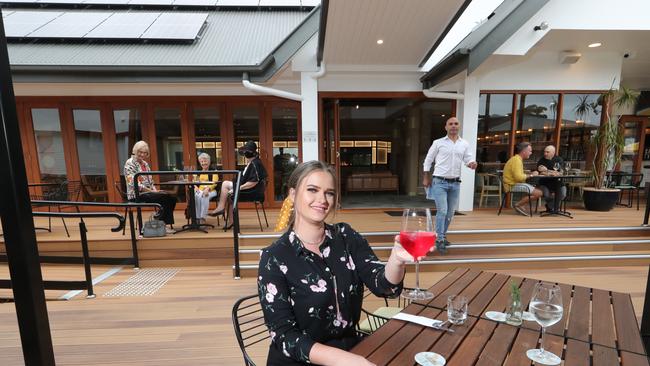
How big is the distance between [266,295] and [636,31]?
666cm

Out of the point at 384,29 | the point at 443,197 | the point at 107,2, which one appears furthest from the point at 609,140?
the point at 107,2

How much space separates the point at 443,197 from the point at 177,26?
6409 mm

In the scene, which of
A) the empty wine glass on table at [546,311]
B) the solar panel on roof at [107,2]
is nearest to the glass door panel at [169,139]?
the solar panel on roof at [107,2]

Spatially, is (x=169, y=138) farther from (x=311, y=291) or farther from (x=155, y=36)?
(x=311, y=291)

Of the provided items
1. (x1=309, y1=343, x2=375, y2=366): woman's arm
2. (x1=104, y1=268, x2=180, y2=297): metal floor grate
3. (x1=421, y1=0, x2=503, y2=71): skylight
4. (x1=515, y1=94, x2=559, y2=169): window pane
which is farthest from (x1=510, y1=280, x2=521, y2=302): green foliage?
(x1=515, y1=94, x2=559, y2=169): window pane

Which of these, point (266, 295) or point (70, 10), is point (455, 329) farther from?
point (70, 10)

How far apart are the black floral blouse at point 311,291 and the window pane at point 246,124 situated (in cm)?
520

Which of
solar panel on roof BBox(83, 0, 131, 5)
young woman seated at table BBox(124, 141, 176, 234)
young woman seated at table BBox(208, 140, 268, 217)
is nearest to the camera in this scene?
young woman seated at table BBox(124, 141, 176, 234)

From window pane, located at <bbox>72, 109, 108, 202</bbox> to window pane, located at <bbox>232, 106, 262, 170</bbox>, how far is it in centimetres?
268

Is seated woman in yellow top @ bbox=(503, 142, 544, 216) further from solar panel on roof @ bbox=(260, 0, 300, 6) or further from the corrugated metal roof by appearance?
solar panel on roof @ bbox=(260, 0, 300, 6)

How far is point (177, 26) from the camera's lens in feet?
21.2

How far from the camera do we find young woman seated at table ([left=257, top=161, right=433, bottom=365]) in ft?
3.54

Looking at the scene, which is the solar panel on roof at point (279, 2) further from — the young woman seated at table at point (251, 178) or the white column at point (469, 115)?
the young woman seated at table at point (251, 178)

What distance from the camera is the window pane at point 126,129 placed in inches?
237
